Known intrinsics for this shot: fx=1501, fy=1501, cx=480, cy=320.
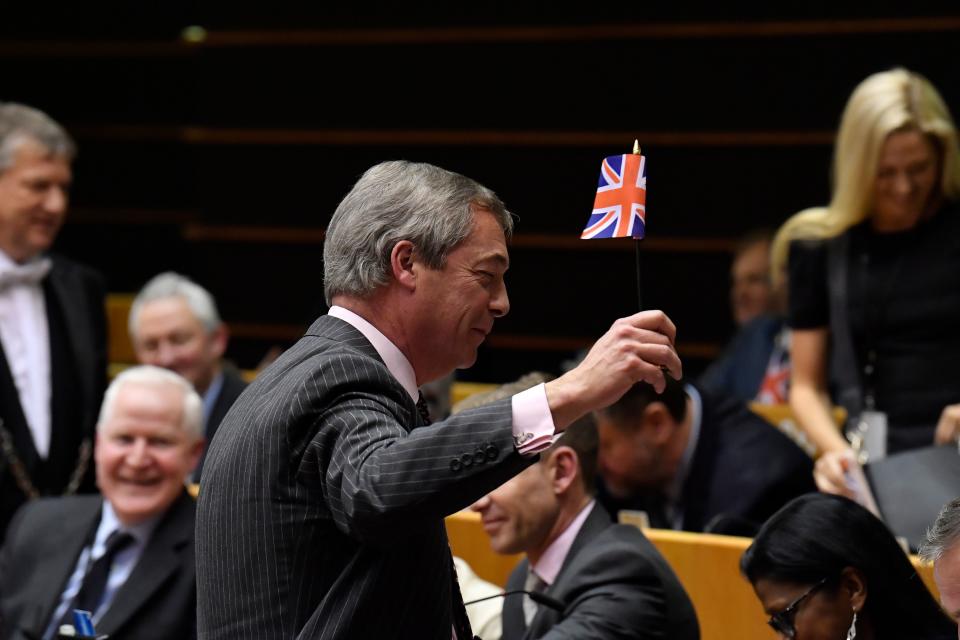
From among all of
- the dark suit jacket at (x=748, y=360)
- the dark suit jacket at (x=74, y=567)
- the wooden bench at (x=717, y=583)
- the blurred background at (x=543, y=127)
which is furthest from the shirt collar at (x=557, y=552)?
the blurred background at (x=543, y=127)

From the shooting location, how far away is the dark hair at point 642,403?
358 centimetres

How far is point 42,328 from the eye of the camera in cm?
423

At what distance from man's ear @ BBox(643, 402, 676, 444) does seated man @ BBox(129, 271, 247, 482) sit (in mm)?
1585

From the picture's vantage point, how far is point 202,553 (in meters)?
1.86

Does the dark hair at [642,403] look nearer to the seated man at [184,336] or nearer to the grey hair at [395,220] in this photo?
the seated man at [184,336]

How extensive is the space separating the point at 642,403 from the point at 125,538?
1236 mm

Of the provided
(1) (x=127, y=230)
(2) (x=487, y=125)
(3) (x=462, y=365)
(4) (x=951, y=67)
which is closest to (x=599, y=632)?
(3) (x=462, y=365)

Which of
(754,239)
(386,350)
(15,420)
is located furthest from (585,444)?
(754,239)

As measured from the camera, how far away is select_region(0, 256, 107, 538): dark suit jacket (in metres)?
4.06

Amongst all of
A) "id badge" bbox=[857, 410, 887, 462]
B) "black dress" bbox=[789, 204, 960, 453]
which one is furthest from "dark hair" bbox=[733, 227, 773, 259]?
"id badge" bbox=[857, 410, 887, 462]

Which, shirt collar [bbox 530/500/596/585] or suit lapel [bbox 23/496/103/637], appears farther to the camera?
suit lapel [bbox 23/496/103/637]

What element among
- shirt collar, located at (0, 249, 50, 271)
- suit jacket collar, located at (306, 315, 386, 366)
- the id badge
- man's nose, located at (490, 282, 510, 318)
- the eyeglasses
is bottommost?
the eyeglasses

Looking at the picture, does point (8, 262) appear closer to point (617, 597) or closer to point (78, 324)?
point (78, 324)

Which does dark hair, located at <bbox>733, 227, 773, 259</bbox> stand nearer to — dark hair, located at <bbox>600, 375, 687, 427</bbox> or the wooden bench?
dark hair, located at <bbox>600, 375, 687, 427</bbox>
